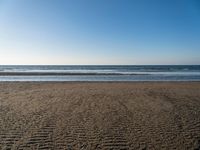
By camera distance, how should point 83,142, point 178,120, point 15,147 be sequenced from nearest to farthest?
point 15,147, point 83,142, point 178,120

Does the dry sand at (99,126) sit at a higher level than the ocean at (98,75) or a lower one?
lower

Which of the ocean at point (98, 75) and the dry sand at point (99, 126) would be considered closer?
the dry sand at point (99, 126)

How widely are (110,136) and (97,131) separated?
56 centimetres

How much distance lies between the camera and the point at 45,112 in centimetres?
905

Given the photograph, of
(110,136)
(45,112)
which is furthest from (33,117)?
(110,136)

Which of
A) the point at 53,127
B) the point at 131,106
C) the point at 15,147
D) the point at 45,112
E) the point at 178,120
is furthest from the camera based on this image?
the point at 131,106

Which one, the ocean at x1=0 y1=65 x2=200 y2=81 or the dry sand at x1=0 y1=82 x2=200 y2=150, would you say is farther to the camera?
the ocean at x1=0 y1=65 x2=200 y2=81

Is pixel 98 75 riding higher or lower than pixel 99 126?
higher

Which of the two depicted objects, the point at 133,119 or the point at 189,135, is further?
the point at 133,119

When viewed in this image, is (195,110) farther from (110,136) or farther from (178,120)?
(110,136)

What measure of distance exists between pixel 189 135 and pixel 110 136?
2429 millimetres

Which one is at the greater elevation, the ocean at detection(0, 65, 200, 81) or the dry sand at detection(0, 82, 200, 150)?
the ocean at detection(0, 65, 200, 81)

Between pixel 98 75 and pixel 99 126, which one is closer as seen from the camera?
pixel 99 126

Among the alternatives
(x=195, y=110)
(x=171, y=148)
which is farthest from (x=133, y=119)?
(x=195, y=110)
